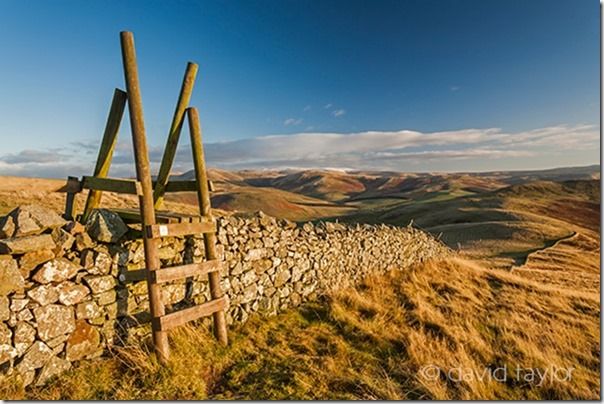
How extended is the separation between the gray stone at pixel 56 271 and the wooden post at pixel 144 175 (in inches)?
37.0

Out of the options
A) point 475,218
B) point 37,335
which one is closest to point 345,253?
point 37,335

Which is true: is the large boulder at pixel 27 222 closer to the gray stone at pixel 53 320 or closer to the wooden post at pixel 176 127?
the gray stone at pixel 53 320

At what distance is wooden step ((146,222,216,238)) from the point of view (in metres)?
4.93

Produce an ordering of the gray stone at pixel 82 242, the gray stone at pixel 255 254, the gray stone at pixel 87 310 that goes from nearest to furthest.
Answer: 1. the gray stone at pixel 87 310
2. the gray stone at pixel 82 242
3. the gray stone at pixel 255 254

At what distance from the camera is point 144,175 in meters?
5.10

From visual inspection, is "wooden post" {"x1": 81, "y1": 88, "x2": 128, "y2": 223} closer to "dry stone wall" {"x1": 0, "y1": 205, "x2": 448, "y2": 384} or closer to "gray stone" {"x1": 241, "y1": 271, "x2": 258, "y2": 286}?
"dry stone wall" {"x1": 0, "y1": 205, "x2": 448, "y2": 384}

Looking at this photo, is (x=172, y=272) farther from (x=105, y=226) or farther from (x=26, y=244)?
(x=26, y=244)

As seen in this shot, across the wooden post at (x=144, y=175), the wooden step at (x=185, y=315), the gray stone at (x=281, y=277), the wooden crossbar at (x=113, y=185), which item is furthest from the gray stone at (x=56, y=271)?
the gray stone at (x=281, y=277)

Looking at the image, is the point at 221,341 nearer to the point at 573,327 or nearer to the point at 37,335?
the point at 37,335

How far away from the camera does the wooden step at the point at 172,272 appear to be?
16.1ft

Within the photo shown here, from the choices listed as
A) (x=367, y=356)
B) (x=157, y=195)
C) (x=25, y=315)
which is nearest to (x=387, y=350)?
(x=367, y=356)

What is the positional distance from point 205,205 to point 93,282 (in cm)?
205

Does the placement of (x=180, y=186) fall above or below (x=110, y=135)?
below

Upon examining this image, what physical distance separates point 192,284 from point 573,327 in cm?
933
